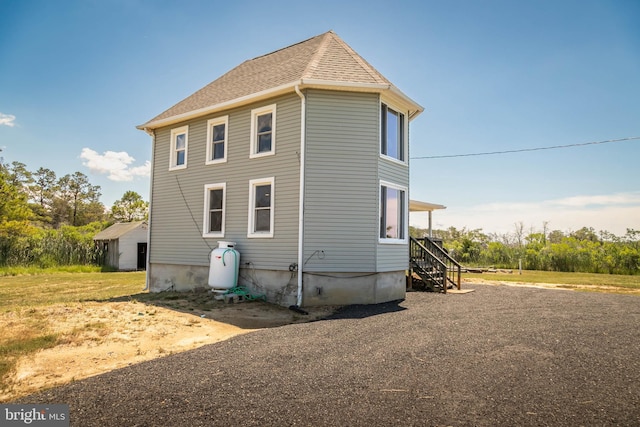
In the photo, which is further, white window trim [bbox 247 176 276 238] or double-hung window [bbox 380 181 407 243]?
double-hung window [bbox 380 181 407 243]

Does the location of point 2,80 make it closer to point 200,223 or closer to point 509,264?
point 200,223

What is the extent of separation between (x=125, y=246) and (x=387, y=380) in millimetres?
27125

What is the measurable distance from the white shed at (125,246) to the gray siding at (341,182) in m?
21.9

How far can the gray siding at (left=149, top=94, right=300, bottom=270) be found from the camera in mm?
10070

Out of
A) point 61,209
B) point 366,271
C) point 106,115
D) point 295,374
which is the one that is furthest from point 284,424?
point 61,209

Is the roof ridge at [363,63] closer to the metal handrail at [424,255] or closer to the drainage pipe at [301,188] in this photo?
the drainage pipe at [301,188]

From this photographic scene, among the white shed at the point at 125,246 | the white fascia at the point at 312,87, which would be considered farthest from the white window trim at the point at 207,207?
the white shed at the point at 125,246

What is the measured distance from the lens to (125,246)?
87.6 ft

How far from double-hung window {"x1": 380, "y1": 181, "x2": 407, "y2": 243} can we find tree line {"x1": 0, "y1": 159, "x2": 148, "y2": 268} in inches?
876

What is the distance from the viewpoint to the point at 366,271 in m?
9.70

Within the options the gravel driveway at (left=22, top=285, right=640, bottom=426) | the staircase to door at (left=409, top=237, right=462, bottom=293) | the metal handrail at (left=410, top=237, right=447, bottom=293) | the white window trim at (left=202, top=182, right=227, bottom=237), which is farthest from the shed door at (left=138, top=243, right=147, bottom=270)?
the gravel driveway at (left=22, top=285, right=640, bottom=426)

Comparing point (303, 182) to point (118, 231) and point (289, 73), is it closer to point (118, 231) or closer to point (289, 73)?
point (289, 73)

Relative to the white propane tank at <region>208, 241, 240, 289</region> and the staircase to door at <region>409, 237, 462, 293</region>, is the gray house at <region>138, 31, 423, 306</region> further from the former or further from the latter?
the staircase to door at <region>409, 237, 462, 293</region>

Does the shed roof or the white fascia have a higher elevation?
the white fascia
